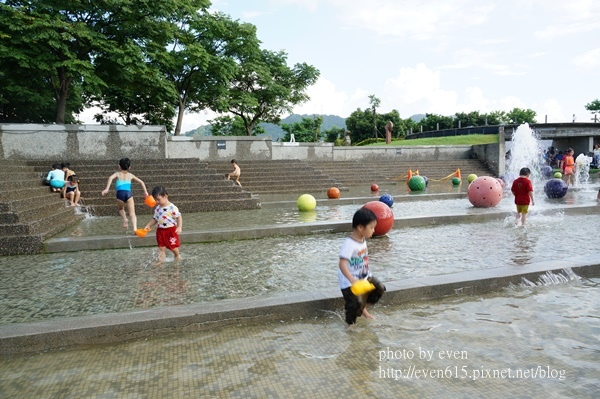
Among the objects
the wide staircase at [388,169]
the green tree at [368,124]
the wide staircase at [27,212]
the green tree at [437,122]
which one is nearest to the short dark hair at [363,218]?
the wide staircase at [27,212]

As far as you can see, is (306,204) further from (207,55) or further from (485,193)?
(207,55)

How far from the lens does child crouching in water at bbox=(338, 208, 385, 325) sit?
440cm

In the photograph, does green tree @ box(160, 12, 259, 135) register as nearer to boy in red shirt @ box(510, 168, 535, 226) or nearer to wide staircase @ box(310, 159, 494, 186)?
wide staircase @ box(310, 159, 494, 186)

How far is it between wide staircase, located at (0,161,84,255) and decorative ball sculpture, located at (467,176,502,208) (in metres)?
11.4

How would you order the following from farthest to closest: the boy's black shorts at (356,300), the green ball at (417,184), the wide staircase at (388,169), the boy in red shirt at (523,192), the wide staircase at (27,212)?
the wide staircase at (388,169)
the green ball at (417,184)
the boy in red shirt at (523,192)
the wide staircase at (27,212)
the boy's black shorts at (356,300)

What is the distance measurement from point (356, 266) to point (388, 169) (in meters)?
25.9

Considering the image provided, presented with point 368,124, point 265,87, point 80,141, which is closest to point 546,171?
point 265,87

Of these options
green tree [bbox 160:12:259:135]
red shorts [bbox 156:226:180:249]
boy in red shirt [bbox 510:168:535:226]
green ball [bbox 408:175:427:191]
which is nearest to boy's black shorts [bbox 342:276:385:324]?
red shorts [bbox 156:226:180:249]

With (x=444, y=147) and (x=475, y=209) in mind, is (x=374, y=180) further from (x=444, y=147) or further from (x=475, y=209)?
(x=475, y=209)

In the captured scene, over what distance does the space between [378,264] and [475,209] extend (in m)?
7.53

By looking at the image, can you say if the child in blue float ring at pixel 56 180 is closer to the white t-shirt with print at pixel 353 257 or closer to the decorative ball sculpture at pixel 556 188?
the white t-shirt with print at pixel 353 257

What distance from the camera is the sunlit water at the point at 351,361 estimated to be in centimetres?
322

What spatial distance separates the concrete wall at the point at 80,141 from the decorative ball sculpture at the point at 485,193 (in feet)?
40.5

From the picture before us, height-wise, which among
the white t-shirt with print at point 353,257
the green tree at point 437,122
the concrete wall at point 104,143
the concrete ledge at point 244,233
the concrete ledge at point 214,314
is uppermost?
the green tree at point 437,122
